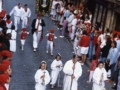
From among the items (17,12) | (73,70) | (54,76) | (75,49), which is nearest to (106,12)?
(75,49)

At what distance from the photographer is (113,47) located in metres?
14.6

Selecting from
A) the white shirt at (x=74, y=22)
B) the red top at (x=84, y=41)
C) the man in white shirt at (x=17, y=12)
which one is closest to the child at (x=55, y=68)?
the red top at (x=84, y=41)

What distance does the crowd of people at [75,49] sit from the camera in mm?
12234

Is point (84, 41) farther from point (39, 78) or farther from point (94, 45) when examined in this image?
point (39, 78)

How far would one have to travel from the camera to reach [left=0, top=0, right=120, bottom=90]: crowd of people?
12234mm

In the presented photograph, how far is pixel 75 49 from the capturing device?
18156 mm

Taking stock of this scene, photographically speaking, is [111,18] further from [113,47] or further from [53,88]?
[53,88]

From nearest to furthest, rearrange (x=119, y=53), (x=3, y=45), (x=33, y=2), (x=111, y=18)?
(x=3, y=45)
(x=119, y=53)
(x=111, y=18)
(x=33, y=2)

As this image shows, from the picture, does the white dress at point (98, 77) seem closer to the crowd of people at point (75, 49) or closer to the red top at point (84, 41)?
the crowd of people at point (75, 49)

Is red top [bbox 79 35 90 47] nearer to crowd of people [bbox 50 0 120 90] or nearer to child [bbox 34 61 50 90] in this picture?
crowd of people [bbox 50 0 120 90]

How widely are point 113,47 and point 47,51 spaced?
4561 mm

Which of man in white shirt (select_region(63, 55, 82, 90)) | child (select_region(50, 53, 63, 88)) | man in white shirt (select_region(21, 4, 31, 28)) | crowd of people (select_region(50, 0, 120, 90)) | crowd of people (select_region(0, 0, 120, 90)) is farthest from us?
man in white shirt (select_region(21, 4, 31, 28))

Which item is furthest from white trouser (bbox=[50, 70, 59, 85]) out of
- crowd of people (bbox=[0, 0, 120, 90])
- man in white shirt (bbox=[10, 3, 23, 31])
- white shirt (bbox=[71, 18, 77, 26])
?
man in white shirt (bbox=[10, 3, 23, 31])

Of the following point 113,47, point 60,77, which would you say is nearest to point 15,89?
point 60,77
